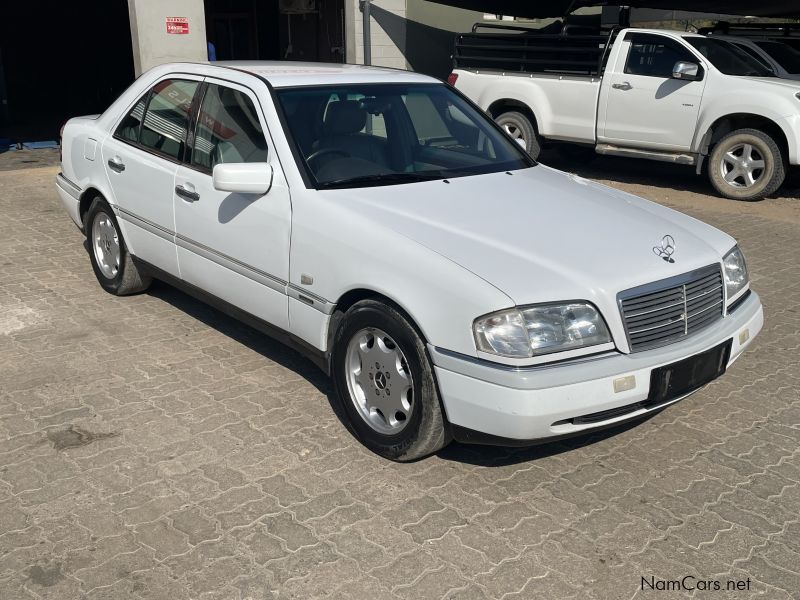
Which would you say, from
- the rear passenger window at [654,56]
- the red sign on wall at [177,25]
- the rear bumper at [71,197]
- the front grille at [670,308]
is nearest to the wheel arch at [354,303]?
the front grille at [670,308]

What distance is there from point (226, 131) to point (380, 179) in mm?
1000

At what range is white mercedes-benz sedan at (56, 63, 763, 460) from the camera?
3.39 metres

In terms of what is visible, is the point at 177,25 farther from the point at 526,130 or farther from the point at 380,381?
the point at 380,381

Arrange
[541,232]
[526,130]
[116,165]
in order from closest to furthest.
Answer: [541,232] → [116,165] → [526,130]

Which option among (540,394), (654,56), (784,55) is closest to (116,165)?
(540,394)

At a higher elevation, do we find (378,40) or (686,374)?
(378,40)


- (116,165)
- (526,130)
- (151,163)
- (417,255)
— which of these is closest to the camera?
(417,255)

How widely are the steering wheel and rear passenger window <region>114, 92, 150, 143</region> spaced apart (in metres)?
1.72

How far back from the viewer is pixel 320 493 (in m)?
3.65

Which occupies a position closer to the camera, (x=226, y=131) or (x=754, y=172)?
(x=226, y=131)

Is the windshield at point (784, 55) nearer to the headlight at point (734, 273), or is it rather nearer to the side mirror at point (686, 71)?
the side mirror at point (686, 71)

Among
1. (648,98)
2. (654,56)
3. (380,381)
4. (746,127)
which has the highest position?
(654,56)

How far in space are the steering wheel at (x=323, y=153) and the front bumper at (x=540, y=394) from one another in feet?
4.51

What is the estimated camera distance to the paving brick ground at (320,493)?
10.3 ft
